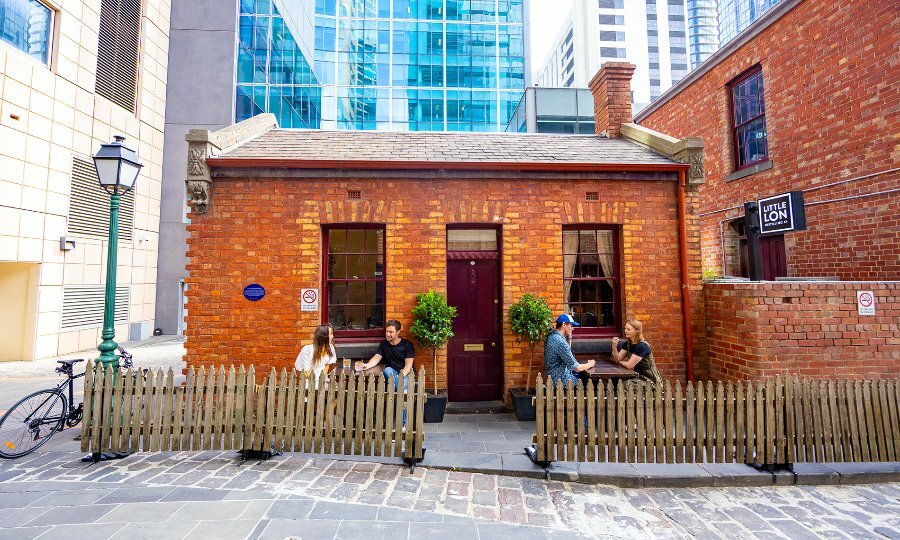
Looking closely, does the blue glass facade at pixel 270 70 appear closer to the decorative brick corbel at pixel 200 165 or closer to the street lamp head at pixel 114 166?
the decorative brick corbel at pixel 200 165

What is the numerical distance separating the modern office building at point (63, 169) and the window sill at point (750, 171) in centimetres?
1975

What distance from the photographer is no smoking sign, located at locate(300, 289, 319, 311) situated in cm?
705

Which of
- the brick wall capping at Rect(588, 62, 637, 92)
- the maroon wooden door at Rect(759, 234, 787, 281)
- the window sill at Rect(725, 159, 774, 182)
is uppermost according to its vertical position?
the brick wall capping at Rect(588, 62, 637, 92)

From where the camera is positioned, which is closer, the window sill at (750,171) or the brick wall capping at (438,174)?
the brick wall capping at (438,174)

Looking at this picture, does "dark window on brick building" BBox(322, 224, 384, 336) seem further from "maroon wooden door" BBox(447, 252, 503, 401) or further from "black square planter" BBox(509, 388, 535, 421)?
"black square planter" BBox(509, 388, 535, 421)

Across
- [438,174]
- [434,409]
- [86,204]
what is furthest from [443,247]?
[86,204]

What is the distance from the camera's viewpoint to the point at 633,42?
59562 mm

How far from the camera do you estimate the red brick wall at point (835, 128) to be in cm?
755

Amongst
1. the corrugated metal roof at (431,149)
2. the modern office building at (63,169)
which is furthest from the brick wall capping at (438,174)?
the modern office building at (63,169)

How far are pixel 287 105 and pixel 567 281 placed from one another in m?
24.8

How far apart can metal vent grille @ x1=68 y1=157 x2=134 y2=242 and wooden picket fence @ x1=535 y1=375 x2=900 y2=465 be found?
53.3ft

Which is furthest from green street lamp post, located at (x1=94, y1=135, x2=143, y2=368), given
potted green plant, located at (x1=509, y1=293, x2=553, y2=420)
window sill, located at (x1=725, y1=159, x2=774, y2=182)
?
window sill, located at (x1=725, y1=159, x2=774, y2=182)

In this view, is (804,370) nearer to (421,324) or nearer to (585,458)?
(585,458)

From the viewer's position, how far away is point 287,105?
26.1m
